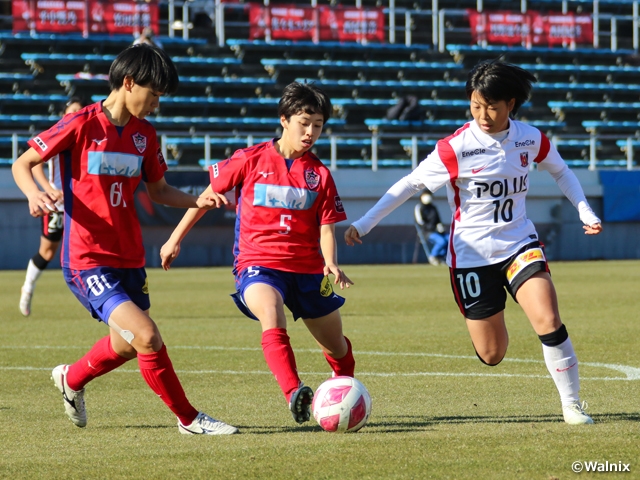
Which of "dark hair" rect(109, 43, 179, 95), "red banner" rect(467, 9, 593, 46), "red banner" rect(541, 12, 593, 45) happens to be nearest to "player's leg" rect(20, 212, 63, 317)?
"dark hair" rect(109, 43, 179, 95)

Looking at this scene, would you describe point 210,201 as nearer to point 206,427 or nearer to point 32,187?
point 32,187

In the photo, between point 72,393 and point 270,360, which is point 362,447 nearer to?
point 270,360

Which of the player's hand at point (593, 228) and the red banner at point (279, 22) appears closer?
the player's hand at point (593, 228)

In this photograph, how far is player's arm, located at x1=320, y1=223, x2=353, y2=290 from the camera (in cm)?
514

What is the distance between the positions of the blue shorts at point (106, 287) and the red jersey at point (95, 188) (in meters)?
0.04

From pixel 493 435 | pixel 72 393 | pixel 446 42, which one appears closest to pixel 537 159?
pixel 493 435

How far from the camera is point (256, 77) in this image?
29094 mm

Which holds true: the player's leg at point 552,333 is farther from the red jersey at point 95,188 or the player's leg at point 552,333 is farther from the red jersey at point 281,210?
the red jersey at point 95,188

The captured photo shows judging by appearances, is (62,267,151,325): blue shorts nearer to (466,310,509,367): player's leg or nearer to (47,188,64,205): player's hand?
(47,188,64,205): player's hand

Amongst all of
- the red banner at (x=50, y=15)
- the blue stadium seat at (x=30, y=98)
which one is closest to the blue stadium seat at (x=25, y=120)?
the blue stadium seat at (x=30, y=98)

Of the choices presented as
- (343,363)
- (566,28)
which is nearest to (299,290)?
(343,363)

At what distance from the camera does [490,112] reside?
5293 mm

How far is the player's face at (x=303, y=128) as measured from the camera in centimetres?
553

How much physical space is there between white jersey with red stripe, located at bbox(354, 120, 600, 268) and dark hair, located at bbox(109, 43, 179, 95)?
119 centimetres
